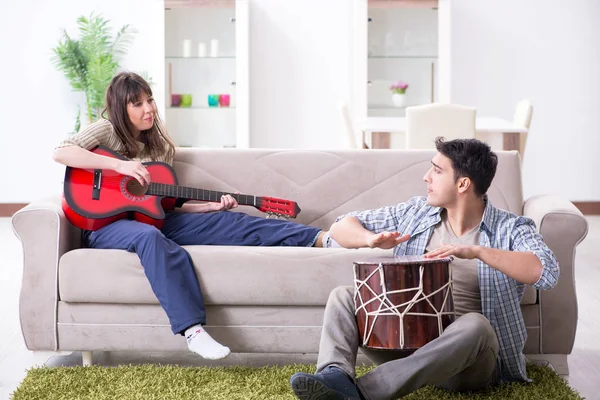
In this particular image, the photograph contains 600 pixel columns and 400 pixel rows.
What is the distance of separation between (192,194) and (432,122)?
226cm

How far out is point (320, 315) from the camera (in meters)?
2.91

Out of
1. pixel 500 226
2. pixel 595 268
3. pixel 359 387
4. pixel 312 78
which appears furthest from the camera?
pixel 312 78

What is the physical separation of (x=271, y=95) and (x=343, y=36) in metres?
0.71

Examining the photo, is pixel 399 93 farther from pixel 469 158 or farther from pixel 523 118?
pixel 469 158

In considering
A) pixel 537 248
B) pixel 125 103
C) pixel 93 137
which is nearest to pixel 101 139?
pixel 93 137

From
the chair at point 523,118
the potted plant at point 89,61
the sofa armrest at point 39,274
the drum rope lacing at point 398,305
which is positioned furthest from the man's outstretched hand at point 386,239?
the potted plant at point 89,61

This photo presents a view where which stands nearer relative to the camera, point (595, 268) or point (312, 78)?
point (595, 268)

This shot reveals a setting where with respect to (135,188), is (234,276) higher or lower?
lower

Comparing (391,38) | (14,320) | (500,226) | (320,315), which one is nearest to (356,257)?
(320,315)

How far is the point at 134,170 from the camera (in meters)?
3.10

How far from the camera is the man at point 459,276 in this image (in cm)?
226

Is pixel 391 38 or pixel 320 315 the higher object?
pixel 391 38

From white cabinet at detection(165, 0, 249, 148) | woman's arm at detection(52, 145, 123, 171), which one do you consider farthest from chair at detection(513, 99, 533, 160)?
woman's arm at detection(52, 145, 123, 171)

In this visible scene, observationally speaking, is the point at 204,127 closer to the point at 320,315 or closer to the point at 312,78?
the point at 312,78
